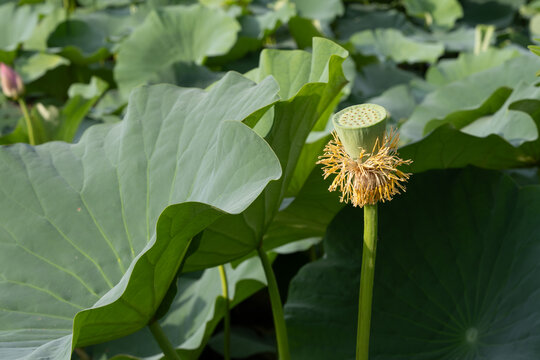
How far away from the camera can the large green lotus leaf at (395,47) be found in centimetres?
282

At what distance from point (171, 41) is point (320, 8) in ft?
3.31

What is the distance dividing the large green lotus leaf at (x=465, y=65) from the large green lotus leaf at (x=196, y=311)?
4.08ft

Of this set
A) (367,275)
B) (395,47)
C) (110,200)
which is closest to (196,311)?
(110,200)

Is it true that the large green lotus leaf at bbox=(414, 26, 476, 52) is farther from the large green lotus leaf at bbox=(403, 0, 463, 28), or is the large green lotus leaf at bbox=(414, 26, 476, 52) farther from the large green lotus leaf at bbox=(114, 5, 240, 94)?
the large green lotus leaf at bbox=(114, 5, 240, 94)

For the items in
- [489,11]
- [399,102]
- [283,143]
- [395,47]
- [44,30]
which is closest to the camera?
[283,143]

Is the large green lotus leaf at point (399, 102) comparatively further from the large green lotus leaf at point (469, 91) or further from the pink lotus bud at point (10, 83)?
the pink lotus bud at point (10, 83)

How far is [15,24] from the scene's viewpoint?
317 cm

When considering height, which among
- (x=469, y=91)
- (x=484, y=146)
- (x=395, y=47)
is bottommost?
(x=395, y=47)

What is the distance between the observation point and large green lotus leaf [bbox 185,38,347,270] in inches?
32.5

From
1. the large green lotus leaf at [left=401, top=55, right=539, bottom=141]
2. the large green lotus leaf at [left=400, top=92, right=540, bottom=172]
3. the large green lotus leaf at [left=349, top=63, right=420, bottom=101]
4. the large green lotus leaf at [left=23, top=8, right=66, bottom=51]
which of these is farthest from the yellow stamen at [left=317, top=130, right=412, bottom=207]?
the large green lotus leaf at [left=23, top=8, right=66, bottom=51]

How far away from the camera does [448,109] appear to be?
5.44ft

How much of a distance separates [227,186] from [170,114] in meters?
0.28

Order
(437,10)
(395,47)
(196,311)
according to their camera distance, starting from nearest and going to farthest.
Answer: (196,311) → (395,47) → (437,10)

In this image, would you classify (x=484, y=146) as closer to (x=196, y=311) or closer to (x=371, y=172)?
(x=371, y=172)
